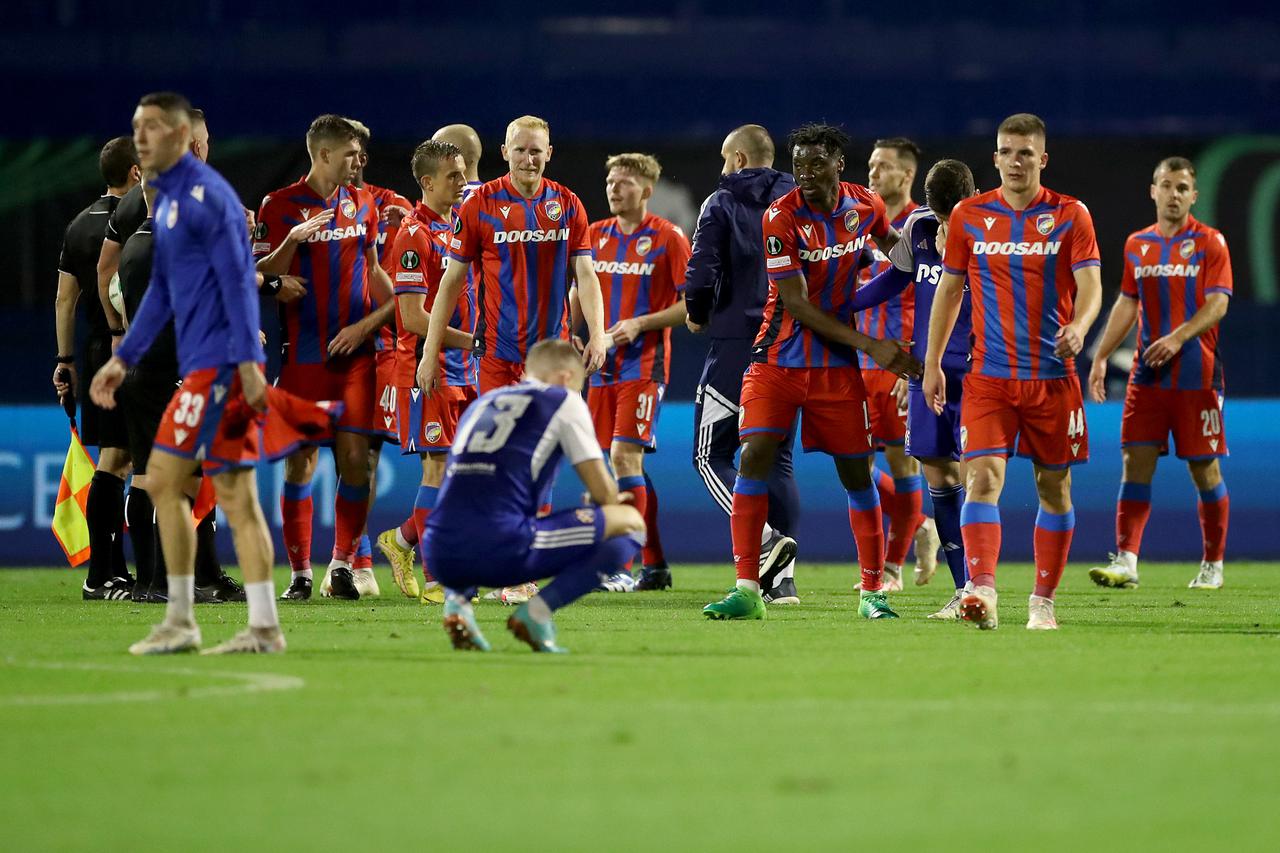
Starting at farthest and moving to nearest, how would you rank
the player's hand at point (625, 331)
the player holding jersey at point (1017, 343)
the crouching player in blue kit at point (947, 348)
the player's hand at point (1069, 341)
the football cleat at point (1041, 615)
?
the player's hand at point (625, 331), the crouching player in blue kit at point (947, 348), the football cleat at point (1041, 615), the player holding jersey at point (1017, 343), the player's hand at point (1069, 341)

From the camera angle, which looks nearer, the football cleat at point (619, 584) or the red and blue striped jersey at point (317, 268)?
the red and blue striped jersey at point (317, 268)

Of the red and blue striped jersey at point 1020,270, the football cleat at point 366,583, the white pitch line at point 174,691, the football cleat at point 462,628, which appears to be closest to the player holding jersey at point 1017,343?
the red and blue striped jersey at point 1020,270

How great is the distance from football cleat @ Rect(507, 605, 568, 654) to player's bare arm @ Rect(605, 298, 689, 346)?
397 cm

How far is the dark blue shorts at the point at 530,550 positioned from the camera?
7.16m

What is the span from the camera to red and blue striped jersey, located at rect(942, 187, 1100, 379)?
8312 millimetres

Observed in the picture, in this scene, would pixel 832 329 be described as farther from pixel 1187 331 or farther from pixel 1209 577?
pixel 1209 577

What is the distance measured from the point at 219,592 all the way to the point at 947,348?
387 cm

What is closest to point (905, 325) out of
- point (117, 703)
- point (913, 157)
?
point (913, 157)

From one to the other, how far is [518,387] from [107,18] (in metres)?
14.4

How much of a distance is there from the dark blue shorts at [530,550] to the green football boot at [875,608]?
2.39 metres

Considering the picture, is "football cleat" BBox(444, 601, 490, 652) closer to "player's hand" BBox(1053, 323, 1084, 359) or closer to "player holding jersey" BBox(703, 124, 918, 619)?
"player holding jersey" BBox(703, 124, 918, 619)

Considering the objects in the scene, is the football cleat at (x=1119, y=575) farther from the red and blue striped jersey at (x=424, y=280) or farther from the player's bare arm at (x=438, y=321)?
the player's bare arm at (x=438, y=321)

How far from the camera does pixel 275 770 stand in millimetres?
4562

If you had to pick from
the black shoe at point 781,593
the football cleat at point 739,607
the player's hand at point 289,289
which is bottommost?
the black shoe at point 781,593
